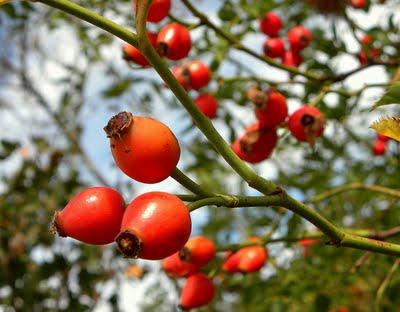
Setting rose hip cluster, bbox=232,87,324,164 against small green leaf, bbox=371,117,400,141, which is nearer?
small green leaf, bbox=371,117,400,141

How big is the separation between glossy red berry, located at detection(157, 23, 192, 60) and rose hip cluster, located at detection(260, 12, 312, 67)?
81 cm

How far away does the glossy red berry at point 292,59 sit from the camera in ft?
8.79

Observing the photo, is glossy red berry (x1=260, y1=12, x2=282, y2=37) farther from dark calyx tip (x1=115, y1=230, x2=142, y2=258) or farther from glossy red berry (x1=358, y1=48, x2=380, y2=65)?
dark calyx tip (x1=115, y1=230, x2=142, y2=258)

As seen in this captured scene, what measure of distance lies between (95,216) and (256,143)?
3.14ft

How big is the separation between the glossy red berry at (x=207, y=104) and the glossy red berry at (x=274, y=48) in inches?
18.1

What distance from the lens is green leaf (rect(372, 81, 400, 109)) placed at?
1.01 metres

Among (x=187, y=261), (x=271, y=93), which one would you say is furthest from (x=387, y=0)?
(x=187, y=261)

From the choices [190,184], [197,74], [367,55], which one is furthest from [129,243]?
[367,55]

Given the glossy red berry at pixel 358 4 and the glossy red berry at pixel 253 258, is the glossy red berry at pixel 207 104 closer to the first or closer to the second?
the glossy red berry at pixel 253 258

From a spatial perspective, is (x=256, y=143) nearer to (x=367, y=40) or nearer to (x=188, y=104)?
(x=188, y=104)

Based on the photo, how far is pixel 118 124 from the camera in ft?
3.22

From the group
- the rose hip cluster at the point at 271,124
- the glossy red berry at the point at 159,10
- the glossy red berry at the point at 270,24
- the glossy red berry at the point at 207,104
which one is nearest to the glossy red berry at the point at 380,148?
the glossy red berry at the point at 270,24

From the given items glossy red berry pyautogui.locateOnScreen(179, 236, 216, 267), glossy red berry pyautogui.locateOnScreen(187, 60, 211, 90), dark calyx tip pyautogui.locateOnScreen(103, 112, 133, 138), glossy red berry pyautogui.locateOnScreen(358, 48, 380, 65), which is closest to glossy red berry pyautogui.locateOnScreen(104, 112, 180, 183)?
dark calyx tip pyautogui.locateOnScreen(103, 112, 133, 138)

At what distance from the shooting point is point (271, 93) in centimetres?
177
